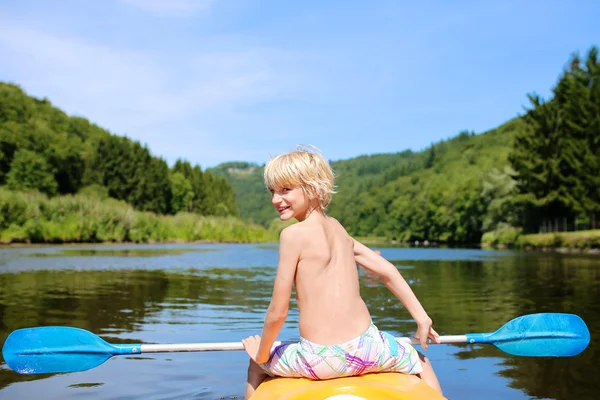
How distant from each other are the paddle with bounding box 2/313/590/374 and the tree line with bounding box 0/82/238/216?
199 feet

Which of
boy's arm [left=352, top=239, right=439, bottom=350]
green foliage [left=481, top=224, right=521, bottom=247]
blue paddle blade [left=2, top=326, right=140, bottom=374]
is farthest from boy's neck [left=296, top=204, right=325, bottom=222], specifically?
green foliage [left=481, top=224, right=521, bottom=247]

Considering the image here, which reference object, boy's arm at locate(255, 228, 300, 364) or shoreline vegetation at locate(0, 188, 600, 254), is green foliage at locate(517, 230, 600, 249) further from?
boy's arm at locate(255, 228, 300, 364)

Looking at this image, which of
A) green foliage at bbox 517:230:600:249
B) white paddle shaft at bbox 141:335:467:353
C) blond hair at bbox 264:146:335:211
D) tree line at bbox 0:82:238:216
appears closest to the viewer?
blond hair at bbox 264:146:335:211

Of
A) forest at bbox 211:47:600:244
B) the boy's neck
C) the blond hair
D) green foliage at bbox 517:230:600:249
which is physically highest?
forest at bbox 211:47:600:244

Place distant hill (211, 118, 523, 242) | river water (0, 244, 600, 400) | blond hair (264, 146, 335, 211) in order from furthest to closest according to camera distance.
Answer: distant hill (211, 118, 523, 242)
river water (0, 244, 600, 400)
blond hair (264, 146, 335, 211)

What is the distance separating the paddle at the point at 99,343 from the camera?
3654 millimetres

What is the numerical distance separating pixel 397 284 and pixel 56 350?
6.89ft

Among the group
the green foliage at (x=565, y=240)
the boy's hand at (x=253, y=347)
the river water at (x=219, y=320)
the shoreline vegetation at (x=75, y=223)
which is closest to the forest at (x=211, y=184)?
the shoreline vegetation at (x=75, y=223)

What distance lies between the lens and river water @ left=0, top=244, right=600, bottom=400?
14.7 feet

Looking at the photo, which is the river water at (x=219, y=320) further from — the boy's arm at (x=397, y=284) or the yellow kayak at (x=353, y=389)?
the yellow kayak at (x=353, y=389)

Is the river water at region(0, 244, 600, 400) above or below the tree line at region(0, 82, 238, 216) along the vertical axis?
below

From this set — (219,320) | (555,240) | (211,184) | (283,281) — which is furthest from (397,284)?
(211,184)

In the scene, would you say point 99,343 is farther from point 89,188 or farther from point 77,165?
point 77,165

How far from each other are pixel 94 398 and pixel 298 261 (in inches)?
86.7
